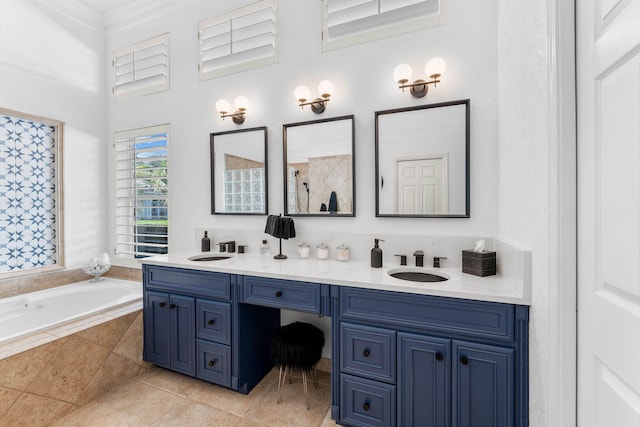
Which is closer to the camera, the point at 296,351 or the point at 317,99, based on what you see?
the point at 296,351

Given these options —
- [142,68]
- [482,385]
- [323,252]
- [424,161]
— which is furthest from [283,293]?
[142,68]

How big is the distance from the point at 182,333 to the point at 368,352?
1387 millimetres

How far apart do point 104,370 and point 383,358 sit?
1.97 meters

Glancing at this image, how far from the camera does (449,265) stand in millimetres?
1911

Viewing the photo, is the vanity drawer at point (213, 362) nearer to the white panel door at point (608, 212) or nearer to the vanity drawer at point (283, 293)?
the vanity drawer at point (283, 293)

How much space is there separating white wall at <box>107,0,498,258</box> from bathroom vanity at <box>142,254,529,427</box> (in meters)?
0.55

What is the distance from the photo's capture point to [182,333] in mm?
2113

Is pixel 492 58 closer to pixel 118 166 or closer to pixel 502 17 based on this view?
pixel 502 17

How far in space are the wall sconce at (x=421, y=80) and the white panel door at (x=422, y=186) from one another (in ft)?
1.54

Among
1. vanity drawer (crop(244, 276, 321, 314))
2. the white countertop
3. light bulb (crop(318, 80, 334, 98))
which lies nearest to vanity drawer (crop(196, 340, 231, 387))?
vanity drawer (crop(244, 276, 321, 314))

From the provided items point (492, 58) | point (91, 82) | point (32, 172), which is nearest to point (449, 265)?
point (492, 58)

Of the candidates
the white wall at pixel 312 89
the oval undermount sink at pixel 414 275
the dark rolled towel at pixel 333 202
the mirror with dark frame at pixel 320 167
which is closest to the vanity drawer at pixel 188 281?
the white wall at pixel 312 89

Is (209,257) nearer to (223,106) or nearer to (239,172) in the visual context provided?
(239,172)

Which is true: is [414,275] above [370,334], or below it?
above
